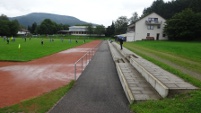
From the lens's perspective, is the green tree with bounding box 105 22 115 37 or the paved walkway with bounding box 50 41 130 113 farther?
the green tree with bounding box 105 22 115 37

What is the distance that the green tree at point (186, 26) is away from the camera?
51.3 metres

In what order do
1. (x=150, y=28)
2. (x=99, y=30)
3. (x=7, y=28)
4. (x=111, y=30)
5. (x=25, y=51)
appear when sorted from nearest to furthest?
(x=25, y=51), (x=150, y=28), (x=7, y=28), (x=99, y=30), (x=111, y=30)

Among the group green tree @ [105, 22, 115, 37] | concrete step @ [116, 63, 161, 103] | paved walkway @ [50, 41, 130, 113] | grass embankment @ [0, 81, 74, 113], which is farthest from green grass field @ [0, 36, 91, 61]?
green tree @ [105, 22, 115, 37]

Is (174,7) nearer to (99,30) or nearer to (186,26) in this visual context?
(186,26)

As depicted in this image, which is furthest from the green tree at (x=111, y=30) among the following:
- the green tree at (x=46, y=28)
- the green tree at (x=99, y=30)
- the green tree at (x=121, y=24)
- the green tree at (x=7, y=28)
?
the green tree at (x=7, y=28)

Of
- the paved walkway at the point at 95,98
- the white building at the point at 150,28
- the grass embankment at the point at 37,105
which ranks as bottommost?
the grass embankment at the point at 37,105

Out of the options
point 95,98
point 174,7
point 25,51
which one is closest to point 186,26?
point 174,7

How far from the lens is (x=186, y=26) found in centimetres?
5188

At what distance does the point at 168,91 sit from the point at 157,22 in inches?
2211

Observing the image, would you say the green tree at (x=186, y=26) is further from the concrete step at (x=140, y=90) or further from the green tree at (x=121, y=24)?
the green tree at (x=121, y=24)

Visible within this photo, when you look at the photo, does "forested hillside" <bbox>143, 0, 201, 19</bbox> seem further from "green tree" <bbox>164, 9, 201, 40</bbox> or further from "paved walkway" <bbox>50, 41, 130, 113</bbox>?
"paved walkway" <bbox>50, 41, 130, 113</bbox>

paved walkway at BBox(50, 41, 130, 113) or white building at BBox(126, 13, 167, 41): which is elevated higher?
white building at BBox(126, 13, 167, 41)

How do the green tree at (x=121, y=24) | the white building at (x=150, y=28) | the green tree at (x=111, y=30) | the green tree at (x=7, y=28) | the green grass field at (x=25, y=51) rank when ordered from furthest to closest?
the green tree at (x=111, y=30)
the green tree at (x=121, y=24)
the green tree at (x=7, y=28)
the white building at (x=150, y=28)
the green grass field at (x=25, y=51)

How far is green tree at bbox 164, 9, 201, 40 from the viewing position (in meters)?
51.3
